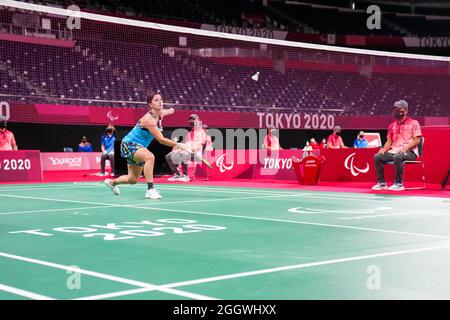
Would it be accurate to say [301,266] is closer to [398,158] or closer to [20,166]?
[398,158]

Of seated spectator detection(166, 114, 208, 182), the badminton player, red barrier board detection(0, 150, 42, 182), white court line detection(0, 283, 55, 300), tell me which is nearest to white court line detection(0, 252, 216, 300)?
white court line detection(0, 283, 55, 300)

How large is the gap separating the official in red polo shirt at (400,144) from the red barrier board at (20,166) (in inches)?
463

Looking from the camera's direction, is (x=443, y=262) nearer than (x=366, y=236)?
Yes

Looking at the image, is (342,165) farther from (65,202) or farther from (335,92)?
(335,92)

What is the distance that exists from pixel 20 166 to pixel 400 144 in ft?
40.8

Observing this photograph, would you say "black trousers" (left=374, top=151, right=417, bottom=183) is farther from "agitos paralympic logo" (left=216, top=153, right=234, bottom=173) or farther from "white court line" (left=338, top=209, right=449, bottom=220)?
"agitos paralympic logo" (left=216, top=153, right=234, bottom=173)

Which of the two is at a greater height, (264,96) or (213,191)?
(264,96)

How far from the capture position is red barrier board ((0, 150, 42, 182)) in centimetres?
2058

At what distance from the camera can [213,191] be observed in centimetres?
1498

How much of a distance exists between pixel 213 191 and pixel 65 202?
4012 millimetres

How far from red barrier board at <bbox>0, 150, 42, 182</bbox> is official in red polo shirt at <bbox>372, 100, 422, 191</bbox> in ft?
38.6

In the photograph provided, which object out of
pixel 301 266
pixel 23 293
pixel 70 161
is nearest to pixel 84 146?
pixel 70 161

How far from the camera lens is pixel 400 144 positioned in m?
14.2

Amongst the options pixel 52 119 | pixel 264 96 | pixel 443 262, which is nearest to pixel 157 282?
pixel 443 262
